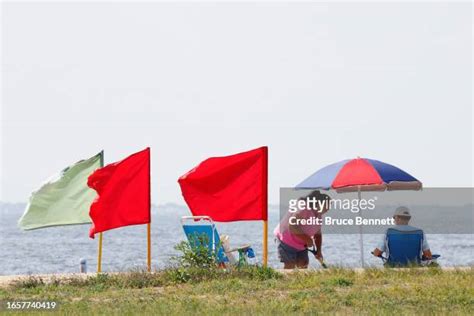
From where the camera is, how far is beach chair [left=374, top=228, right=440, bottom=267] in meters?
17.0

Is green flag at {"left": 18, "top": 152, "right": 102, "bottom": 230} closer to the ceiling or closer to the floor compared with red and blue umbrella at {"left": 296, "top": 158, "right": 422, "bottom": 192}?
closer to the floor

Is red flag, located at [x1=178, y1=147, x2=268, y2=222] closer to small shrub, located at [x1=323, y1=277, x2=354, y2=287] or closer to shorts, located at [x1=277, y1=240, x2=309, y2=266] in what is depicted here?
shorts, located at [x1=277, y1=240, x2=309, y2=266]

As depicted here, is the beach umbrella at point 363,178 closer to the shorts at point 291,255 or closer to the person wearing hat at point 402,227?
the person wearing hat at point 402,227

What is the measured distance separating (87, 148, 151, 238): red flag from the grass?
1.73m

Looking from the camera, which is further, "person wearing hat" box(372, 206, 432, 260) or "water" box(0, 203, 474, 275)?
"water" box(0, 203, 474, 275)

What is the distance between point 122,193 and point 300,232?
2827 millimetres

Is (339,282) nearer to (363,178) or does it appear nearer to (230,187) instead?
(363,178)

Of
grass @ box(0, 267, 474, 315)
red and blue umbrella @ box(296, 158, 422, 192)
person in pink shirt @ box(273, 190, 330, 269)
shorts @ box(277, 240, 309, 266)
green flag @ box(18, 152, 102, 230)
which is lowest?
grass @ box(0, 267, 474, 315)

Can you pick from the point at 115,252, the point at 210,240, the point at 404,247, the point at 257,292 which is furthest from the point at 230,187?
the point at 115,252

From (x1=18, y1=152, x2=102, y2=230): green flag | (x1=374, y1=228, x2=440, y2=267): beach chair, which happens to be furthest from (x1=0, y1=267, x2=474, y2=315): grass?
(x1=18, y1=152, x2=102, y2=230): green flag

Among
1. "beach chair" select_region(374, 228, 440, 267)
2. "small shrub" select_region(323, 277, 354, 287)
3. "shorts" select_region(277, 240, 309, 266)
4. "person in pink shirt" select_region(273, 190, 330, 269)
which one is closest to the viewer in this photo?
"small shrub" select_region(323, 277, 354, 287)

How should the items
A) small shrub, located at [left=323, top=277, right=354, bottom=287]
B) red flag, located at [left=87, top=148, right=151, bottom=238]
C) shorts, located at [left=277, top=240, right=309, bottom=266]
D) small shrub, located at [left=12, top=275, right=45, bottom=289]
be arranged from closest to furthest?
small shrub, located at [left=323, top=277, right=354, bottom=287] → small shrub, located at [left=12, top=275, right=45, bottom=289] → shorts, located at [left=277, top=240, right=309, bottom=266] → red flag, located at [left=87, top=148, right=151, bottom=238]

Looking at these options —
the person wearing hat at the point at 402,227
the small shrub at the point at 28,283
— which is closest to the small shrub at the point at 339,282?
the person wearing hat at the point at 402,227

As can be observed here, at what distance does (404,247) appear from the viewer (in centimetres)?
1698
